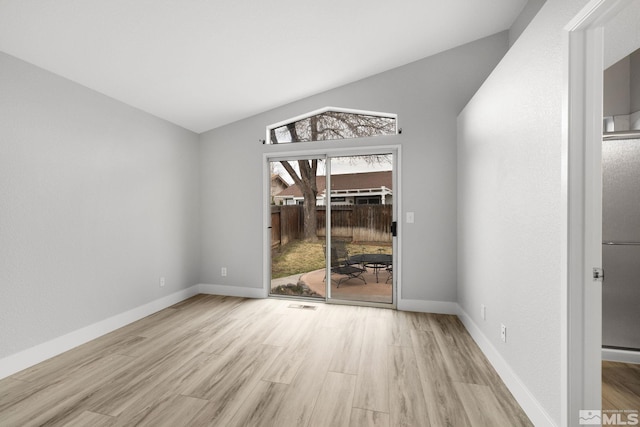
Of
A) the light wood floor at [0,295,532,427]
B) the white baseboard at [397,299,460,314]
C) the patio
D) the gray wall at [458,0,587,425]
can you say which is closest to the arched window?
the gray wall at [458,0,587,425]

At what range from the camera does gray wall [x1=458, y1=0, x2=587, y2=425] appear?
4.54 feet

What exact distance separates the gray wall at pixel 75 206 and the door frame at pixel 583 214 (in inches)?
144

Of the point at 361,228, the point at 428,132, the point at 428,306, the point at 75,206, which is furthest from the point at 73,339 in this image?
the point at 428,132

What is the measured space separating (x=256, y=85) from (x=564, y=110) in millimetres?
2836

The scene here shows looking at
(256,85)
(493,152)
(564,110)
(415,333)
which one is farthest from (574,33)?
(256,85)

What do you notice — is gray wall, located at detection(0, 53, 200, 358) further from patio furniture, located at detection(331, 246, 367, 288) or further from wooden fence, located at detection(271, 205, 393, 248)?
patio furniture, located at detection(331, 246, 367, 288)

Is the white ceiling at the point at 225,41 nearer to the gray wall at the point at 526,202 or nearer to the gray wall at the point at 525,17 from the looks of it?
the gray wall at the point at 525,17

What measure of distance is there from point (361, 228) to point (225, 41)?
2532 mm

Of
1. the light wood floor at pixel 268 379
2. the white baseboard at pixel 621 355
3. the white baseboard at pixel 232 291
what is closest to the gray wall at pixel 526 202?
the light wood floor at pixel 268 379

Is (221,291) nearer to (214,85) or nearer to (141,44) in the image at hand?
(214,85)

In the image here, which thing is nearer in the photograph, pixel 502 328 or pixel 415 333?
pixel 502 328

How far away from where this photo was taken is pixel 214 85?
9.73ft

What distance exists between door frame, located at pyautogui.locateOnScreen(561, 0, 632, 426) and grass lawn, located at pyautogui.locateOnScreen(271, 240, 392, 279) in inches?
92.8

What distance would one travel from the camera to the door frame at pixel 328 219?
3414mm
